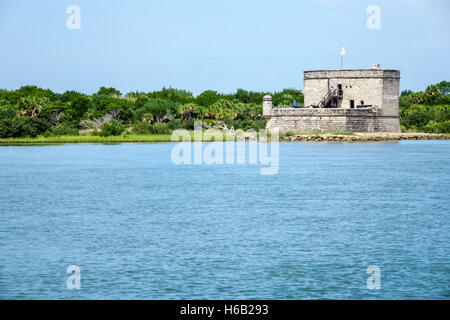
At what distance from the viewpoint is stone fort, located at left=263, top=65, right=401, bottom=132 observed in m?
65.3

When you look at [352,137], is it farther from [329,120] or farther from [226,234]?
[226,234]

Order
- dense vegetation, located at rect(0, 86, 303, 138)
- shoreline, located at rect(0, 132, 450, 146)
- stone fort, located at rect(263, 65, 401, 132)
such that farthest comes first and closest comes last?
dense vegetation, located at rect(0, 86, 303, 138), stone fort, located at rect(263, 65, 401, 132), shoreline, located at rect(0, 132, 450, 146)

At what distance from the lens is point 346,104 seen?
2640 inches

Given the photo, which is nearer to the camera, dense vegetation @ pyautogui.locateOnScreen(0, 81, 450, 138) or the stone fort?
the stone fort

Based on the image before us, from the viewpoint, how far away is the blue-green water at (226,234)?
1485 centimetres

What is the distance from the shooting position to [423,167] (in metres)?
41.1

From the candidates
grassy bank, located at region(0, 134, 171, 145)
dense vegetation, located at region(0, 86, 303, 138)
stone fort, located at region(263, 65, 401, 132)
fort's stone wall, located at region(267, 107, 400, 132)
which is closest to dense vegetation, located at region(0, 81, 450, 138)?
dense vegetation, located at region(0, 86, 303, 138)

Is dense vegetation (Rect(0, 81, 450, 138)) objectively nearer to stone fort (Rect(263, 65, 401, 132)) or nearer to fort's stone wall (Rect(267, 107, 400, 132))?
fort's stone wall (Rect(267, 107, 400, 132))

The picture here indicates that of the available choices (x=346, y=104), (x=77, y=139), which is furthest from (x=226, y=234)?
(x=346, y=104)

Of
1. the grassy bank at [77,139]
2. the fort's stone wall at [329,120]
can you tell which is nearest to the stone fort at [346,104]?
the fort's stone wall at [329,120]

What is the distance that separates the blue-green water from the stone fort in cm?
2680

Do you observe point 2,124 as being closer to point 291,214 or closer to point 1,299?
point 291,214

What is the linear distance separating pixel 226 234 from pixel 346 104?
159ft
